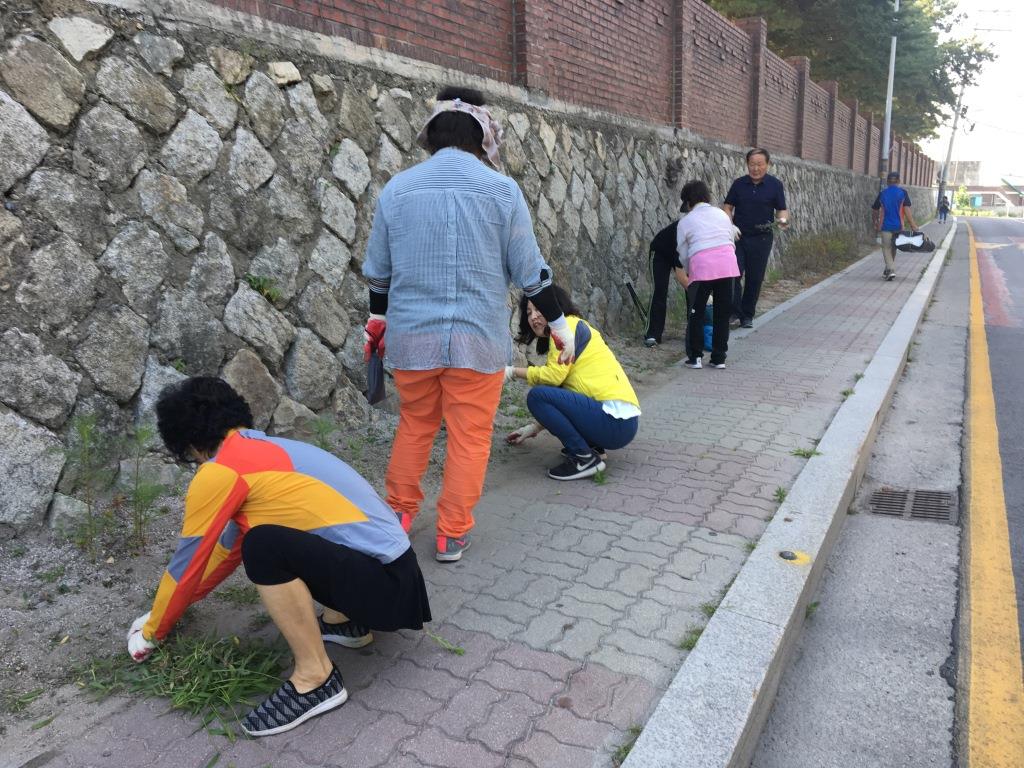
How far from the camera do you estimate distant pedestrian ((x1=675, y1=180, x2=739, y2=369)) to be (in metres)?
6.76

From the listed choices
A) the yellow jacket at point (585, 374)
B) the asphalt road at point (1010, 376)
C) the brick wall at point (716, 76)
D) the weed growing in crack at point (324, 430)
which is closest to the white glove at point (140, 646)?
the weed growing in crack at point (324, 430)

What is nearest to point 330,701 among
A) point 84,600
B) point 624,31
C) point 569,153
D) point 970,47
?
point 84,600

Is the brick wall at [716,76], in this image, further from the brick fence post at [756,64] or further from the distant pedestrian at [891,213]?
the distant pedestrian at [891,213]

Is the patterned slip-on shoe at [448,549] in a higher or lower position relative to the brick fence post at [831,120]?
lower

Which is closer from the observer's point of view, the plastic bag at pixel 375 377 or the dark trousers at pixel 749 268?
the plastic bag at pixel 375 377

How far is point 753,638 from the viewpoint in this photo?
268 centimetres

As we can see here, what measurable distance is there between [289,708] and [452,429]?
1.30 m

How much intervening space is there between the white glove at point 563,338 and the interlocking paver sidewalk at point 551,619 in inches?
33.3

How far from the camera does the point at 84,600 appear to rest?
9.62ft

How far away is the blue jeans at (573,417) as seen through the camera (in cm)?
421

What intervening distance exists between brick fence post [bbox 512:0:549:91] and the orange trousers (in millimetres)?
4533

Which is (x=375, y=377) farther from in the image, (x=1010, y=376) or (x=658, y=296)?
(x=1010, y=376)

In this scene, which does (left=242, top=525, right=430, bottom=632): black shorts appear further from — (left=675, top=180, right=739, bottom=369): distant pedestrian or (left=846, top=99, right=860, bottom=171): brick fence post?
(left=846, top=99, right=860, bottom=171): brick fence post

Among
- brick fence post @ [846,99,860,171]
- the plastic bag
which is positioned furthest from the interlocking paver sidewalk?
brick fence post @ [846,99,860,171]
